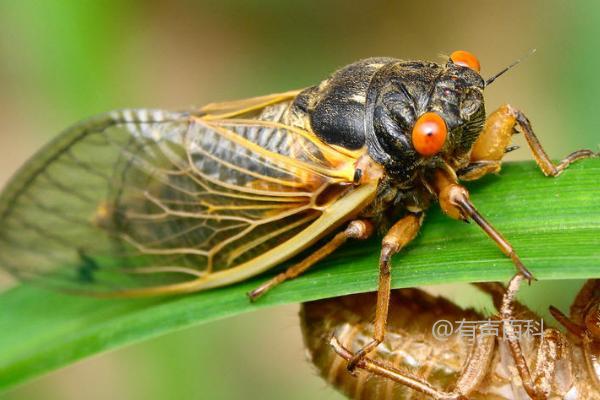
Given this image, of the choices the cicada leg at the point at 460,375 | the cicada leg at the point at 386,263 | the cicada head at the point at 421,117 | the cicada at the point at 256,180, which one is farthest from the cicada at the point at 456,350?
the cicada head at the point at 421,117

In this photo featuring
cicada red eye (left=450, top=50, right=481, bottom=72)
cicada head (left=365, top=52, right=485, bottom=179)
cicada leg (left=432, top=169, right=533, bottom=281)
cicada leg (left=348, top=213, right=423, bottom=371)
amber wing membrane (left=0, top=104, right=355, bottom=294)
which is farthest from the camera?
cicada red eye (left=450, top=50, right=481, bottom=72)

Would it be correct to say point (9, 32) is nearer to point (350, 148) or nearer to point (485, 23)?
point (350, 148)

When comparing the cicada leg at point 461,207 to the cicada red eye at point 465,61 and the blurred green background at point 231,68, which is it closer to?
the cicada red eye at point 465,61

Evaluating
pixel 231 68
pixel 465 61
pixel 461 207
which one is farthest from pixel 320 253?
pixel 231 68

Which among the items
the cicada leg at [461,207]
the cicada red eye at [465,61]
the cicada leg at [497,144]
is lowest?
the cicada leg at [461,207]

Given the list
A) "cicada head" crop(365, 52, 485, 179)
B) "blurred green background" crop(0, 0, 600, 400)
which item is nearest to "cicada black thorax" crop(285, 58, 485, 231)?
"cicada head" crop(365, 52, 485, 179)

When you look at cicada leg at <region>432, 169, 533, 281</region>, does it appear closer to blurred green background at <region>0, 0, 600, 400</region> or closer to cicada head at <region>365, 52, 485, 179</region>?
cicada head at <region>365, 52, 485, 179</region>

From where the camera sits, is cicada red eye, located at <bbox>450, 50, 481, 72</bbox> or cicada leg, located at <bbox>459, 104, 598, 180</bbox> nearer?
cicada leg, located at <bbox>459, 104, 598, 180</bbox>

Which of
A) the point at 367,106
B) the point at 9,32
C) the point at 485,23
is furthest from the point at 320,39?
the point at 367,106
